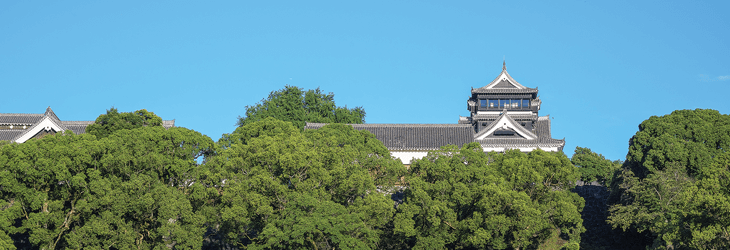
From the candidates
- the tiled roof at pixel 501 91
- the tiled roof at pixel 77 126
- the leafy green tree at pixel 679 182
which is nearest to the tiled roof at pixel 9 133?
the tiled roof at pixel 77 126

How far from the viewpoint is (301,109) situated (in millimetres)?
43906

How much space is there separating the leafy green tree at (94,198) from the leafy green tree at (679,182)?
513 inches

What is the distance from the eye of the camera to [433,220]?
2420cm

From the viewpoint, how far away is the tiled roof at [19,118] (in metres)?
39.1

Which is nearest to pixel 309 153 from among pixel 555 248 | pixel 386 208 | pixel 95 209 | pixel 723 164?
pixel 386 208

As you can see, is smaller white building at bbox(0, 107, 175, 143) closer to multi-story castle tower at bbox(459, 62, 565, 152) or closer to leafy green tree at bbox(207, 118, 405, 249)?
leafy green tree at bbox(207, 118, 405, 249)

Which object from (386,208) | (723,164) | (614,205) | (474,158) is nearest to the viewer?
(723,164)

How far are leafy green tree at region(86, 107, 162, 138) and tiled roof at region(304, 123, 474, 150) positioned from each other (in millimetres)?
9975

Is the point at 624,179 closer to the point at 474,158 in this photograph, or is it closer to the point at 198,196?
the point at 474,158

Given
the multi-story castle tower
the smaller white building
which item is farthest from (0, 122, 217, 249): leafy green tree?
the multi-story castle tower

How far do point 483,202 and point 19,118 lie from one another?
24936 mm

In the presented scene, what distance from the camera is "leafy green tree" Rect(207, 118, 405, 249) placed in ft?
75.3

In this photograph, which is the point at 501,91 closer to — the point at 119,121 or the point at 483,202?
the point at 483,202

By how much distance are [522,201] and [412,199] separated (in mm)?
3245
